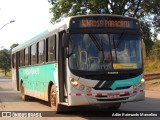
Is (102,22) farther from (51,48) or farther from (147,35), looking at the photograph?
(147,35)

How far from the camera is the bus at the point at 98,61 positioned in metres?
12.2

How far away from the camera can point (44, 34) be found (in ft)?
52.5

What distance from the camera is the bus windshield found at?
1237cm

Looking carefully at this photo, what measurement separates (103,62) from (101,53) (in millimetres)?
286

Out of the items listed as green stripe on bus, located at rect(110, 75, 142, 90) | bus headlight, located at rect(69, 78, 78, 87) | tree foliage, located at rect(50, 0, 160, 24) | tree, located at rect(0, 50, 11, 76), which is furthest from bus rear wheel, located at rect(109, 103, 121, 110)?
tree, located at rect(0, 50, 11, 76)

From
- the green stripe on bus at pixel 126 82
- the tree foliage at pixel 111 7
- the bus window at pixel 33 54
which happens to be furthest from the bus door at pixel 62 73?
the tree foliage at pixel 111 7

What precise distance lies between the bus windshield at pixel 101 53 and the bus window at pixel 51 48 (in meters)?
1.71

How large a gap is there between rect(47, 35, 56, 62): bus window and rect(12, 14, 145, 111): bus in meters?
0.27

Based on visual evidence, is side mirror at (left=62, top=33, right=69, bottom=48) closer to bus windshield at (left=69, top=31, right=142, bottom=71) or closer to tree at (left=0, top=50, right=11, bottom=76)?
bus windshield at (left=69, top=31, right=142, bottom=71)

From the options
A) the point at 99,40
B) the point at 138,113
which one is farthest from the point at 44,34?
the point at 138,113

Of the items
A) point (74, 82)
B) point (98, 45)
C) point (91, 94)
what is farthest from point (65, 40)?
point (91, 94)

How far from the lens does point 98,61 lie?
12383mm

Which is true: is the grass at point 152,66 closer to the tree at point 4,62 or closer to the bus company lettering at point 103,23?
the bus company lettering at point 103,23

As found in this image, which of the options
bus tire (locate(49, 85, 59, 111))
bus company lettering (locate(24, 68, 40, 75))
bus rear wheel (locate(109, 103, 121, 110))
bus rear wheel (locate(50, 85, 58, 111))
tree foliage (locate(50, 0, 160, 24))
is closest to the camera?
bus tire (locate(49, 85, 59, 111))
